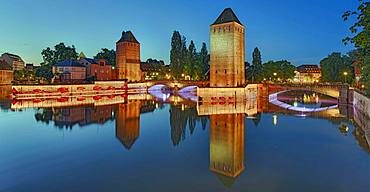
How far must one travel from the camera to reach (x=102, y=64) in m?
64.4

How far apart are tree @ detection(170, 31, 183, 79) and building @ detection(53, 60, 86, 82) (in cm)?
1903

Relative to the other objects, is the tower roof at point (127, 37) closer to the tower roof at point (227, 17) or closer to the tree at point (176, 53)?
the tree at point (176, 53)

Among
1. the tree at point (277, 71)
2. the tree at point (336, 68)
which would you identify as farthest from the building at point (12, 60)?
the tree at point (336, 68)

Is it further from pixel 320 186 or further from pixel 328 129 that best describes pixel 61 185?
pixel 328 129

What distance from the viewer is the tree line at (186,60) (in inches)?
2116

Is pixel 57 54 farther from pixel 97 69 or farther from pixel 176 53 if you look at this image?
pixel 176 53

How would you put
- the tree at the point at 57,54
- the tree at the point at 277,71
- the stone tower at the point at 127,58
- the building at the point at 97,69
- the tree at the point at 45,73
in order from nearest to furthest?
the tree at the point at 45,73, the building at the point at 97,69, the stone tower at the point at 127,58, the tree at the point at 57,54, the tree at the point at 277,71

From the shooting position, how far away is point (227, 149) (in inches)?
448

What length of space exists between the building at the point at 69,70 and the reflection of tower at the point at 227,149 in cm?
4458

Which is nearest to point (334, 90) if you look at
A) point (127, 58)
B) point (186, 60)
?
point (186, 60)

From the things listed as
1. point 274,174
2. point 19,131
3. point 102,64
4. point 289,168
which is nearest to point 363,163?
point 289,168

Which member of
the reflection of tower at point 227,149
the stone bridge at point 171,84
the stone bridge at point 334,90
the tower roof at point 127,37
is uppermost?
the tower roof at point 127,37

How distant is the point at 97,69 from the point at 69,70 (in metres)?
8.50

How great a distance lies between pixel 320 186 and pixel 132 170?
17.3 feet
